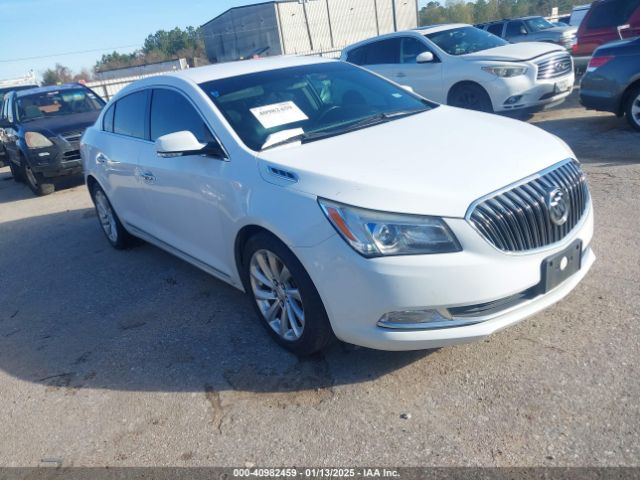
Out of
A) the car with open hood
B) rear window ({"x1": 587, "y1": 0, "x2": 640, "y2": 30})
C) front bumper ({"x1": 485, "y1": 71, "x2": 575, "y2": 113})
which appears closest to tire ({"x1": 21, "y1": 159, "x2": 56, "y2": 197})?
the car with open hood

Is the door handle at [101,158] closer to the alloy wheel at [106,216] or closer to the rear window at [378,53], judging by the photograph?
the alloy wheel at [106,216]

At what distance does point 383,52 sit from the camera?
10906 mm

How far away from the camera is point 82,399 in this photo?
140 inches

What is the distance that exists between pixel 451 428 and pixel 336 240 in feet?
3.52

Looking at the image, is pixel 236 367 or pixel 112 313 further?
pixel 112 313

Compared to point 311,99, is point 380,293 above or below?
below

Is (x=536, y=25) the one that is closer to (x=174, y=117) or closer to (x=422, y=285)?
(x=174, y=117)

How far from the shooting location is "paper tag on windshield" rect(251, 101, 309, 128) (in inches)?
150

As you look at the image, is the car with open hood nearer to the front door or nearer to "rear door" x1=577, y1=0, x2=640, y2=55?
the front door

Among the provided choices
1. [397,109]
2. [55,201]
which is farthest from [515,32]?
[397,109]

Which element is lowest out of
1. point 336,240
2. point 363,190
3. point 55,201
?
point 55,201

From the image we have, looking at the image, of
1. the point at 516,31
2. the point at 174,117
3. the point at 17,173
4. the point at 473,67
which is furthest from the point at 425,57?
the point at 516,31

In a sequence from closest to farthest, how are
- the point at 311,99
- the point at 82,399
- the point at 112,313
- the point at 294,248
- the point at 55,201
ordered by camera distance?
1. the point at 294,248
2. the point at 82,399
3. the point at 311,99
4. the point at 112,313
5. the point at 55,201

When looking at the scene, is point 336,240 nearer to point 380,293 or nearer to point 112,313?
point 380,293
